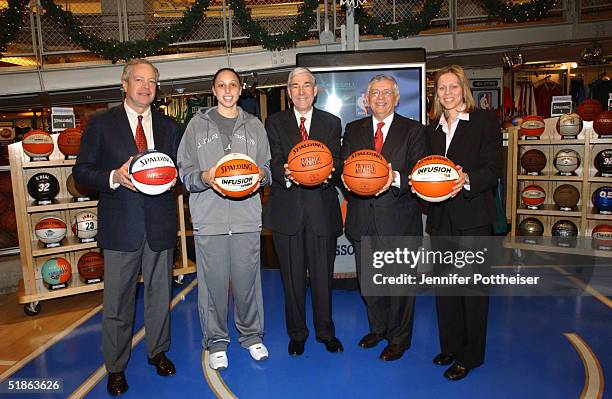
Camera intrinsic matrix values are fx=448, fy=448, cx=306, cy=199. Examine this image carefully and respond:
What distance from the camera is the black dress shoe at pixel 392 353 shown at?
3.06m

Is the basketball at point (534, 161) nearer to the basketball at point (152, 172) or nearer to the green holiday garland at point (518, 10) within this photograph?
the green holiday garland at point (518, 10)

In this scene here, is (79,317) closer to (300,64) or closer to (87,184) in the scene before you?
(87,184)

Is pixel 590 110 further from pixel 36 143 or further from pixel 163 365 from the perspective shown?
pixel 36 143

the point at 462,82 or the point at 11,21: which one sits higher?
the point at 11,21

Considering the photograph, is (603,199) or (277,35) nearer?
(603,199)

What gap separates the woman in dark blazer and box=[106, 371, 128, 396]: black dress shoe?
2.01 m

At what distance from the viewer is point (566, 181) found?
17.6ft

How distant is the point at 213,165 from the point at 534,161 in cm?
398

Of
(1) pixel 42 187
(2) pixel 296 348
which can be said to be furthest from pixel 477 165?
(1) pixel 42 187

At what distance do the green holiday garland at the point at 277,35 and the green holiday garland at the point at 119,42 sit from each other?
56 cm

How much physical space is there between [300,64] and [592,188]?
12.1 feet

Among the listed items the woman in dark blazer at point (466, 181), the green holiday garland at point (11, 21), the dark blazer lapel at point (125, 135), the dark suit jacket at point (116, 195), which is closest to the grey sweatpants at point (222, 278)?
the dark suit jacket at point (116, 195)

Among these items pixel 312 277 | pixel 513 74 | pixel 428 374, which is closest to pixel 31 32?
pixel 312 277

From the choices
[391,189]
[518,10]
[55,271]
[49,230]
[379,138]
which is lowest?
[55,271]
